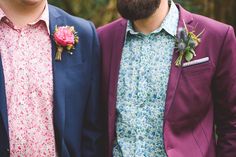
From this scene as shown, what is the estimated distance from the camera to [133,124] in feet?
14.0

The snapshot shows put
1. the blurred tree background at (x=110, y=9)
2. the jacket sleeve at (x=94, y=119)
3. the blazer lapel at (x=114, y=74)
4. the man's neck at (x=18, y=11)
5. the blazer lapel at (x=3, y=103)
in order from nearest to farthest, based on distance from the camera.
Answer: the blazer lapel at (x=3, y=103) < the man's neck at (x=18, y=11) < the blazer lapel at (x=114, y=74) < the jacket sleeve at (x=94, y=119) < the blurred tree background at (x=110, y=9)

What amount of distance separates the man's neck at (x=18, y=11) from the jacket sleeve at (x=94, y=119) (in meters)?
0.48

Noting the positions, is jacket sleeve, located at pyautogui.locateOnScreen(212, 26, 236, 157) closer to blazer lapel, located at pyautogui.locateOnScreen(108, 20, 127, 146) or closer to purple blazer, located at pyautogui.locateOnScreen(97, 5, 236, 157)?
purple blazer, located at pyautogui.locateOnScreen(97, 5, 236, 157)

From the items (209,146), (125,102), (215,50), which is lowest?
(209,146)

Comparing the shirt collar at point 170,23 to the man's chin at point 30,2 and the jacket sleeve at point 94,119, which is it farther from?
the man's chin at point 30,2

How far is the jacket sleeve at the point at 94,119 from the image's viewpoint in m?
4.50

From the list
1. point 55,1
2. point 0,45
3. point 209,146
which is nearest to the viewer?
point 0,45

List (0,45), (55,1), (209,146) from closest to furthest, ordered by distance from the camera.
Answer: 1. (0,45)
2. (209,146)
3. (55,1)

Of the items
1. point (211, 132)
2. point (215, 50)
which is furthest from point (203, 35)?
point (211, 132)

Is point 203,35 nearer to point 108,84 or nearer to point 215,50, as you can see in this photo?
point 215,50

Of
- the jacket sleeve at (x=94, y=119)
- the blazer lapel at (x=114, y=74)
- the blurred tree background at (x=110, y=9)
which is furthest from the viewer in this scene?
the blurred tree background at (x=110, y=9)

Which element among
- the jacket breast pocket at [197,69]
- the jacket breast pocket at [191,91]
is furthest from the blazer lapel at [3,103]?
the jacket breast pocket at [197,69]

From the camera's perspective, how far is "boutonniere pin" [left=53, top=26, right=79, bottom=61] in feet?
14.1

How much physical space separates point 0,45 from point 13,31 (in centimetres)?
12
